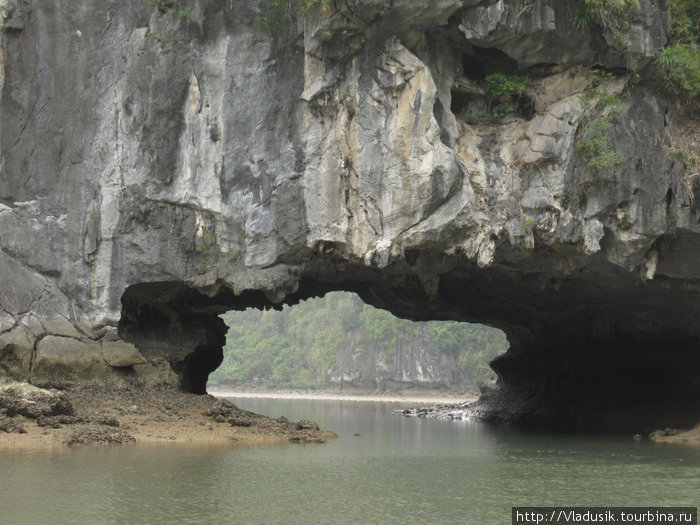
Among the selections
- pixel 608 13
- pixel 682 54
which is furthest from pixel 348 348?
pixel 608 13

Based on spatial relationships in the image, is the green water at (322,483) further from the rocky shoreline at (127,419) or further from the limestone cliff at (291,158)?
the limestone cliff at (291,158)

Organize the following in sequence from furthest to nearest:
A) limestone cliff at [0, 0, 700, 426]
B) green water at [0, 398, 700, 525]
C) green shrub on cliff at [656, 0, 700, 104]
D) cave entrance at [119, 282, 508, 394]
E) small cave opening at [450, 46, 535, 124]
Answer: cave entrance at [119, 282, 508, 394] → small cave opening at [450, 46, 535, 124] → green shrub on cliff at [656, 0, 700, 104] → limestone cliff at [0, 0, 700, 426] → green water at [0, 398, 700, 525]

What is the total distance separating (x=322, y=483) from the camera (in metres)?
8.11

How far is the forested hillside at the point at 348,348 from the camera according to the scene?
46406 mm

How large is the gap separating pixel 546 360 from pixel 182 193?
11761mm

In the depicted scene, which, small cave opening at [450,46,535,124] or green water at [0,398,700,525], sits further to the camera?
small cave opening at [450,46,535,124]

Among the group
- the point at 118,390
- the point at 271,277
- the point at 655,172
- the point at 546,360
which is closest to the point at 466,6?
the point at 655,172

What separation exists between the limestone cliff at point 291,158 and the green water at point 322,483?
3339 millimetres

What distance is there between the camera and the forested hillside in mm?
46406

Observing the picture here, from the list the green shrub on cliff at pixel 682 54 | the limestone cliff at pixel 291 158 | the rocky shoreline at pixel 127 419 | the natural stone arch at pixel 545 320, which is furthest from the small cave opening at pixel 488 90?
the rocky shoreline at pixel 127 419

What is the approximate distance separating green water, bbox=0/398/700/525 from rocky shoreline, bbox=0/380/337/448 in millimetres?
649

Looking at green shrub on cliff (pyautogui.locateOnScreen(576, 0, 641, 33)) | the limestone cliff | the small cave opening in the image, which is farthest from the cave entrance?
green shrub on cliff (pyautogui.locateOnScreen(576, 0, 641, 33))

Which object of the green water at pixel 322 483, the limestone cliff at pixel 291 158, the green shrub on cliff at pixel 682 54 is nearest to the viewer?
the green water at pixel 322 483

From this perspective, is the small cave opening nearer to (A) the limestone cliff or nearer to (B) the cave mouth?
(A) the limestone cliff
